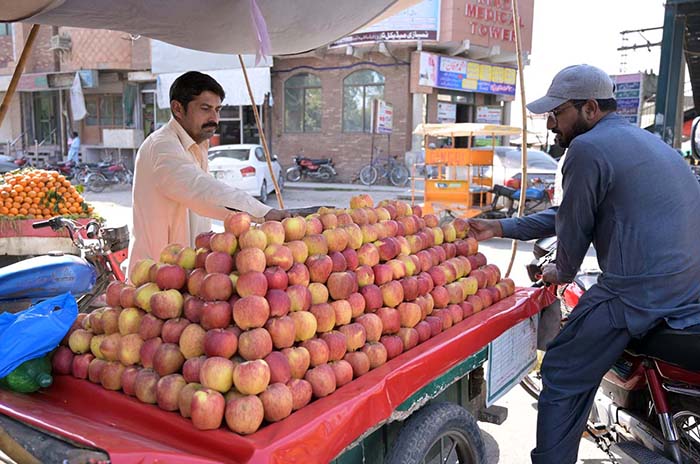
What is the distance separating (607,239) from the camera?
2.31 m

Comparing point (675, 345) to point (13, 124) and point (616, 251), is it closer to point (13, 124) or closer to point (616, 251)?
point (616, 251)

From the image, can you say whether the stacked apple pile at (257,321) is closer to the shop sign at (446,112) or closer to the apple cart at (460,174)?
the apple cart at (460,174)

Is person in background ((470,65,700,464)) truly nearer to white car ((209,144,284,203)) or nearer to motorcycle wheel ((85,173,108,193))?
white car ((209,144,284,203))

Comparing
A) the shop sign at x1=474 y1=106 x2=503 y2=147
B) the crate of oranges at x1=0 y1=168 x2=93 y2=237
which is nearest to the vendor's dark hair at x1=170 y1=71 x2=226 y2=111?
the crate of oranges at x1=0 y1=168 x2=93 y2=237

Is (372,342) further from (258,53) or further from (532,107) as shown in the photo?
(258,53)

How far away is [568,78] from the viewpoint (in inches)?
93.4

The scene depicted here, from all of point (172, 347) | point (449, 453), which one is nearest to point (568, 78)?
point (449, 453)

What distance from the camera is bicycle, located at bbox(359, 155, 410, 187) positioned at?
1953cm

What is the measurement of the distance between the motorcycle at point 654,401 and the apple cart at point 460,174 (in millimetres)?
7728

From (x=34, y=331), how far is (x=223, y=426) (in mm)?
771

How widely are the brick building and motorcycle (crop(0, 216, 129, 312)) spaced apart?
52.1ft

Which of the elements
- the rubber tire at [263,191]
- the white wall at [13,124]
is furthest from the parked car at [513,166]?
the white wall at [13,124]

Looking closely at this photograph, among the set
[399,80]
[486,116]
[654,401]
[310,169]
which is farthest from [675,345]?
[486,116]

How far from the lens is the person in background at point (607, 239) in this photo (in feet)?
7.25
